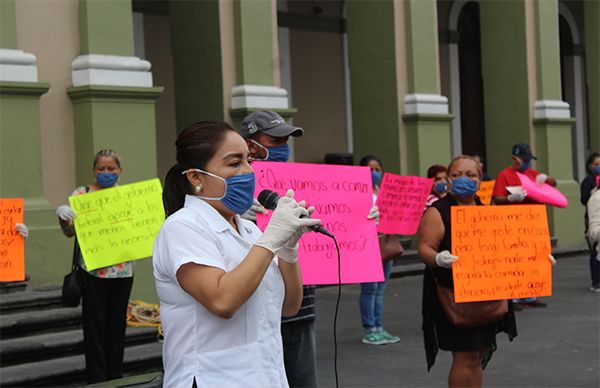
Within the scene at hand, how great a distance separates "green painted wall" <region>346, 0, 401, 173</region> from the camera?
50.4 feet

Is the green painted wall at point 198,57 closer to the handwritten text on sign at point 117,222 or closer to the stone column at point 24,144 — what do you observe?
the stone column at point 24,144

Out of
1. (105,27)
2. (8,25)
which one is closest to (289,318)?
(8,25)

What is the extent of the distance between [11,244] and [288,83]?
39.1ft

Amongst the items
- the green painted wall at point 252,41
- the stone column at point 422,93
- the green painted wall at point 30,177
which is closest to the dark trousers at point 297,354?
the green painted wall at point 30,177

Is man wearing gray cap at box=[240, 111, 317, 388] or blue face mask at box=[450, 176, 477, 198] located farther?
blue face mask at box=[450, 176, 477, 198]

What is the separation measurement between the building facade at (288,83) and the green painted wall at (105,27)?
0.01 m

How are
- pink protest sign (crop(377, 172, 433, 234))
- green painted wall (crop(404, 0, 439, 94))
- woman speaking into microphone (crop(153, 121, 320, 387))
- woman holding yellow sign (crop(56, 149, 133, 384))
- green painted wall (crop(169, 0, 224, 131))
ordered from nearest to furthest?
woman speaking into microphone (crop(153, 121, 320, 387)) → woman holding yellow sign (crop(56, 149, 133, 384)) → pink protest sign (crop(377, 172, 433, 234)) → green painted wall (crop(169, 0, 224, 131)) → green painted wall (crop(404, 0, 439, 94))

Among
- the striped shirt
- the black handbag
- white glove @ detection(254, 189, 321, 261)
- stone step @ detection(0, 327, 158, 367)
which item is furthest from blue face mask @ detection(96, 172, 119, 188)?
white glove @ detection(254, 189, 321, 261)

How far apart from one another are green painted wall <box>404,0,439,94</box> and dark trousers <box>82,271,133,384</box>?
350 inches

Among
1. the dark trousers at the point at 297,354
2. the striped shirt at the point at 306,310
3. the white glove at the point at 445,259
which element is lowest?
the dark trousers at the point at 297,354

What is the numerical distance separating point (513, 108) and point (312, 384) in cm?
1410

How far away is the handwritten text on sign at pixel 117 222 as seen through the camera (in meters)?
7.07

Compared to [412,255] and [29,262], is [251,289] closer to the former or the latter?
[29,262]

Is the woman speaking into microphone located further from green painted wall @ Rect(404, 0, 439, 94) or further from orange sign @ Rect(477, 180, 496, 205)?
green painted wall @ Rect(404, 0, 439, 94)
